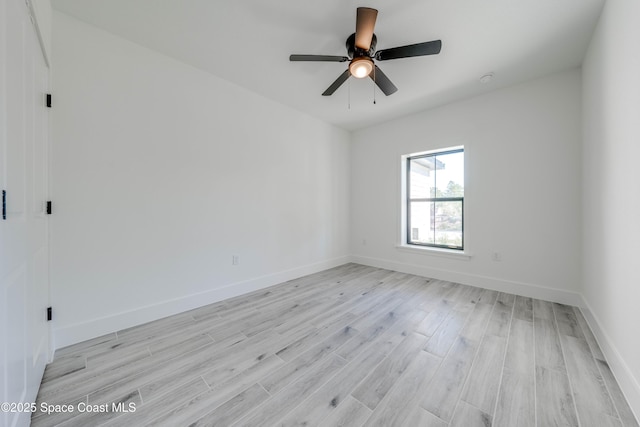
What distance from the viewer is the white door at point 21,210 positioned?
923mm

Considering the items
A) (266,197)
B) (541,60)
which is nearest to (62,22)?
(266,197)

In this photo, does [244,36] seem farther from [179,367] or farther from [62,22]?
[179,367]

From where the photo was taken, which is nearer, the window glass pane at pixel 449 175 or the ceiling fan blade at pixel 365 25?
the ceiling fan blade at pixel 365 25

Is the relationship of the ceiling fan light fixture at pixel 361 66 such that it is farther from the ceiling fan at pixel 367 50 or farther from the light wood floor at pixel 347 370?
the light wood floor at pixel 347 370

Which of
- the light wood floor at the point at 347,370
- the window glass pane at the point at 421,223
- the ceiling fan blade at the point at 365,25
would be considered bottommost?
the light wood floor at the point at 347,370

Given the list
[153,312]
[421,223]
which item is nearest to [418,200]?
[421,223]

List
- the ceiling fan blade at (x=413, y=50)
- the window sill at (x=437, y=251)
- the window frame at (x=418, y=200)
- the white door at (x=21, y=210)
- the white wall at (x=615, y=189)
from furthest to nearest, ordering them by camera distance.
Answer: the window frame at (x=418, y=200) < the window sill at (x=437, y=251) < the ceiling fan blade at (x=413, y=50) < the white wall at (x=615, y=189) < the white door at (x=21, y=210)

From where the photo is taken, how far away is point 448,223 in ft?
12.4

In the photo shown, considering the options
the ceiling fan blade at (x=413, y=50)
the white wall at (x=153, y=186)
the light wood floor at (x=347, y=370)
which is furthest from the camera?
the white wall at (x=153, y=186)

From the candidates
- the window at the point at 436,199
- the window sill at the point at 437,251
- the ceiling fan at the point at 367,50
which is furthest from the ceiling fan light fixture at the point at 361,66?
the window sill at the point at 437,251

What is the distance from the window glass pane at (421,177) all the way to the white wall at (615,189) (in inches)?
72.2

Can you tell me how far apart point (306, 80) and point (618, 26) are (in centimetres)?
258

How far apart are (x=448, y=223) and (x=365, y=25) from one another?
10.2ft

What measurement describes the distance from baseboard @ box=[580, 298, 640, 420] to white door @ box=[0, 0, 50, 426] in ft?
9.69
